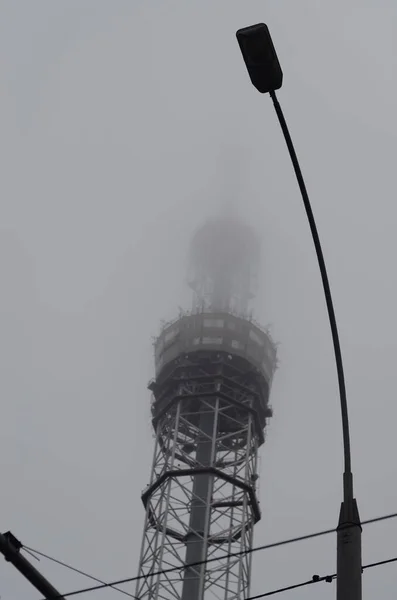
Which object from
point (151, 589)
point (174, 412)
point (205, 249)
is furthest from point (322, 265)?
point (205, 249)

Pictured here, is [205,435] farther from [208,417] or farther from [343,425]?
[343,425]

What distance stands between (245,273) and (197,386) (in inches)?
694

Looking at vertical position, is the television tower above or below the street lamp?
above

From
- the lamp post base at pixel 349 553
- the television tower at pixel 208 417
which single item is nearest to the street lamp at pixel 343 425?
the lamp post base at pixel 349 553

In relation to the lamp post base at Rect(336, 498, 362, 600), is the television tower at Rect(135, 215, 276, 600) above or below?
above

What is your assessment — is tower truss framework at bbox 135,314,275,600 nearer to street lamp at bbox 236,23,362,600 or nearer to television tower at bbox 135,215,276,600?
television tower at bbox 135,215,276,600

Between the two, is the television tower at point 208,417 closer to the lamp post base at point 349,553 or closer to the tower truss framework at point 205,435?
the tower truss framework at point 205,435

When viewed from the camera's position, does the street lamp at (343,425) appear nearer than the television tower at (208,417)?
Yes

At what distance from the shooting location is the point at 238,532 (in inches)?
3159

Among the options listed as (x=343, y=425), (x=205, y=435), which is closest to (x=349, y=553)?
(x=343, y=425)

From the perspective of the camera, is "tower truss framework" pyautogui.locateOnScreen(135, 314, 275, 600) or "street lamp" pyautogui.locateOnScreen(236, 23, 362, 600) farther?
"tower truss framework" pyautogui.locateOnScreen(135, 314, 275, 600)

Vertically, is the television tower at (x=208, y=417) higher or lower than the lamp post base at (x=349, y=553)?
higher

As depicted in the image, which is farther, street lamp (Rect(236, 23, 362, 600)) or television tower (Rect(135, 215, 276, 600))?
television tower (Rect(135, 215, 276, 600))

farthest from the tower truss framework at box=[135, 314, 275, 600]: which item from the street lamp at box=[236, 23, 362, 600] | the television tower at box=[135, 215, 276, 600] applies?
the street lamp at box=[236, 23, 362, 600]
